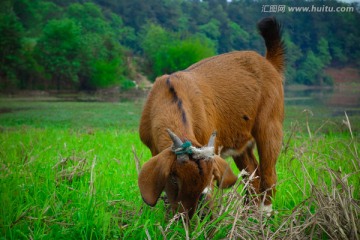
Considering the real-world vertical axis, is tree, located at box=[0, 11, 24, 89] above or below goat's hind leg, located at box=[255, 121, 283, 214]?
above

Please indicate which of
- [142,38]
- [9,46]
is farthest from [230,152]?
[142,38]

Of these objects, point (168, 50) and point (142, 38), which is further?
point (142, 38)

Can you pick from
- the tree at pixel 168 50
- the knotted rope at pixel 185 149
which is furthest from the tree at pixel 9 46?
the tree at pixel 168 50

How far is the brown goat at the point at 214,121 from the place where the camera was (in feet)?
8.55

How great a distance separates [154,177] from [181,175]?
21 cm

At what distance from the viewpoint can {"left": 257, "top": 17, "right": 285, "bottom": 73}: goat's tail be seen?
479 cm

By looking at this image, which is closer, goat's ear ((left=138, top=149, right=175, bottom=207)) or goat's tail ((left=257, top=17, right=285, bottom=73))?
goat's ear ((left=138, top=149, right=175, bottom=207))

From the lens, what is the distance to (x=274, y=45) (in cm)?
488

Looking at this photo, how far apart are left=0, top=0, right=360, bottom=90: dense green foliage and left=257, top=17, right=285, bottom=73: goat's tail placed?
0.63 ft

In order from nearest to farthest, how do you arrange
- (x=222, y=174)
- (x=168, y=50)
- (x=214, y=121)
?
(x=222, y=174) → (x=214, y=121) → (x=168, y=50)

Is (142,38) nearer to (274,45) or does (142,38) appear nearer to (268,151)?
(274,45)

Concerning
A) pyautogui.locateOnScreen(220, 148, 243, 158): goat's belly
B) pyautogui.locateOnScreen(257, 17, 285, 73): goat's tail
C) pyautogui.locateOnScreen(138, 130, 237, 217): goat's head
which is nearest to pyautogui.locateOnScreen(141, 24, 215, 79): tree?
pyautogui.locateOnScreen(257, 17, 285, 73): goat's tail

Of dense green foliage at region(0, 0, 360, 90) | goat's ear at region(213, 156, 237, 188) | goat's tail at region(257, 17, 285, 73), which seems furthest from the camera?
dense green foliage at region(0, 0, 360, 90)

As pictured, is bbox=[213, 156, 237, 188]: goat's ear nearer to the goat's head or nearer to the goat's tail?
the goat's head
